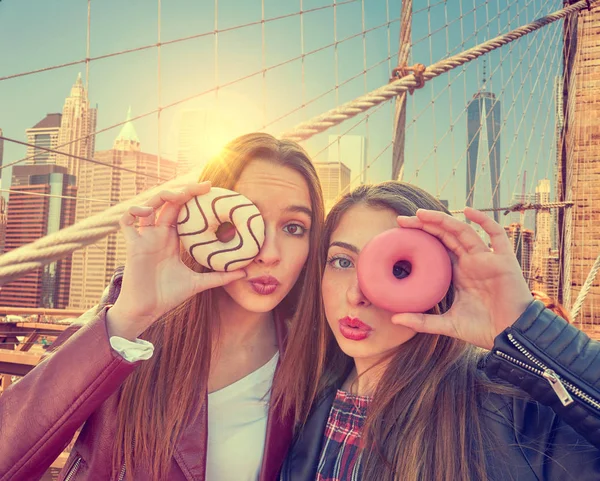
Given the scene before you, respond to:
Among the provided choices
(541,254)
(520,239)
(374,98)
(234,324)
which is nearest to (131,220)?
(234,324)

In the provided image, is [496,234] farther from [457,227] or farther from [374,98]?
[374,98]

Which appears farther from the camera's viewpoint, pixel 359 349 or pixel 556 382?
pixel 359 349

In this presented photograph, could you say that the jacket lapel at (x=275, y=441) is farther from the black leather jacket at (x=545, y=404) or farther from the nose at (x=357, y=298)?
the black leather jacket at (x=545, y=404)

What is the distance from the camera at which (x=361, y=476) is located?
105 centimetres

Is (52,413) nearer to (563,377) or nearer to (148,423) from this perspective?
(148,423)

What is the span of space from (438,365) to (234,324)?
61cm

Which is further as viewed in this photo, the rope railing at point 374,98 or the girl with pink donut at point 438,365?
the rope railing at point 374,98

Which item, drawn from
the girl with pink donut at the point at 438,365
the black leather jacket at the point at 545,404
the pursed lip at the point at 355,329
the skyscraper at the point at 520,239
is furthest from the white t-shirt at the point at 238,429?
the skyscraper at the point at 520,239

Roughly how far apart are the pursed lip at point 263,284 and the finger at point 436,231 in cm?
38

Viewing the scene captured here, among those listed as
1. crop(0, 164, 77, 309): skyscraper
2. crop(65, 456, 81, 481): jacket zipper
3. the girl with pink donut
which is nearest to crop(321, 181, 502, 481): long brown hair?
the girl with pink donut

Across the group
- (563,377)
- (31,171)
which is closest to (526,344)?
(563,377)

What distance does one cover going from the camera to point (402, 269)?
1174 mm

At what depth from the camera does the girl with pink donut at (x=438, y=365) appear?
90 cm

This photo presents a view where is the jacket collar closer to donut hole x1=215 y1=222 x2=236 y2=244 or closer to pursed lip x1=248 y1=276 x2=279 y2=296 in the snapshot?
pursed lip x1=248 y1=276 x2=279 y2=296
